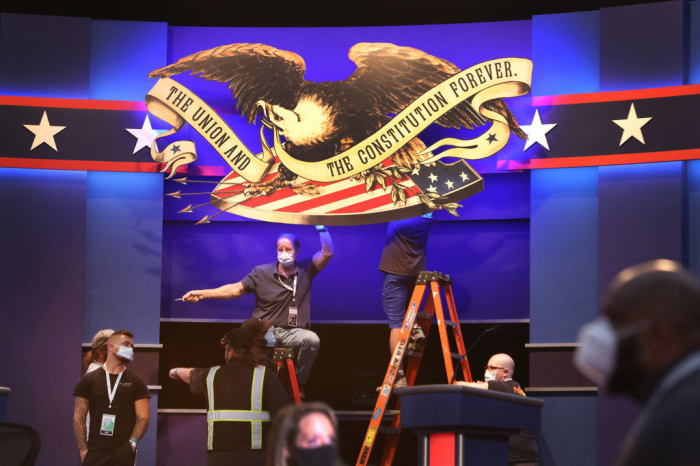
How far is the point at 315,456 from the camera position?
2.10m

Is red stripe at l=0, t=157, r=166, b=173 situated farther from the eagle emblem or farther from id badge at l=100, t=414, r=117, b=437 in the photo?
id badge at l=100, t=414, r=117, b=437

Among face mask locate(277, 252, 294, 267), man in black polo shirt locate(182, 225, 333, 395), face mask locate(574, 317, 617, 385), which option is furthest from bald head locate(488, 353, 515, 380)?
face mask locate(574, 317, 617, 385)

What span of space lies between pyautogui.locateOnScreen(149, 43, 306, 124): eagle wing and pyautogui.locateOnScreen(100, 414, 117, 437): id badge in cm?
305

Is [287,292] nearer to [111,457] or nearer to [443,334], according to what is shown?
[443,334]

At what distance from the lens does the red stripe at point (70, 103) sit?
7.66 meters

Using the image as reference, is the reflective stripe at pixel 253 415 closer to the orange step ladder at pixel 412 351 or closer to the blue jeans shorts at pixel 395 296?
the orange step ladder at pixel 412 351

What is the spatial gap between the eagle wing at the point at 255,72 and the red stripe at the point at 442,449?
3.72 m

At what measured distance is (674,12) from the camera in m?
7.20

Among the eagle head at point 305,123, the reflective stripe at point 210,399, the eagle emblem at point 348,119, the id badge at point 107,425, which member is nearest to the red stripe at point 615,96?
the eagle emblem at point 348,119

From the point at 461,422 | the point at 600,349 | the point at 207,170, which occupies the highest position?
the point at 207,170

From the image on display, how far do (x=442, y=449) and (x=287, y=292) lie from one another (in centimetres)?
267

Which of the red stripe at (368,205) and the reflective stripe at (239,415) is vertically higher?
the red stripe at (368,205)

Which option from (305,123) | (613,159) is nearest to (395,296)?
(305,123)

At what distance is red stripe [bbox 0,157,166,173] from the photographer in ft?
24.8
